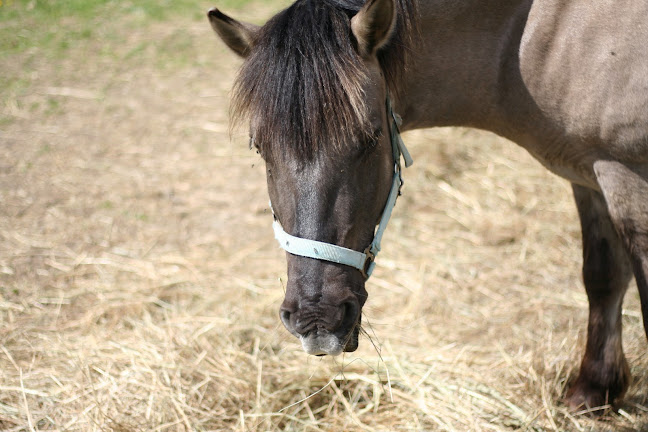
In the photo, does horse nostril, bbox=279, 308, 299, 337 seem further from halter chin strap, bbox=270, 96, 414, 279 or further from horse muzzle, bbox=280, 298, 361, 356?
halter chin strap, bbox=270, 96, 414, 279

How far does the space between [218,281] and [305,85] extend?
86.7 inches

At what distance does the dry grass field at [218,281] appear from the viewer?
2.69m

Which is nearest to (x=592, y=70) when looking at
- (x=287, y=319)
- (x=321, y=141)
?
(x=321, y=141)

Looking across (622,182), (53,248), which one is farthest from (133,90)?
(622,182)

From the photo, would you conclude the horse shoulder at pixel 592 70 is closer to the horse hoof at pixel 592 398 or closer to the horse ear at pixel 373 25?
the horse ear at pixel 373 25

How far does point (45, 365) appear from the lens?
2.97m

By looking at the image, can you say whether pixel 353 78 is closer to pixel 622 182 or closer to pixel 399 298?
pixel 622 182

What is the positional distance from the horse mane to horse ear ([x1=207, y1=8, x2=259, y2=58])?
0.18 m

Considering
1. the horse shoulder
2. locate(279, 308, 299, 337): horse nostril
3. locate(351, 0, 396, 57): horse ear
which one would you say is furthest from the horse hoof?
locate(351, 0, 396, 57): horse ear

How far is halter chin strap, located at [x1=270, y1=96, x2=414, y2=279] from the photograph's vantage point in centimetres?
184

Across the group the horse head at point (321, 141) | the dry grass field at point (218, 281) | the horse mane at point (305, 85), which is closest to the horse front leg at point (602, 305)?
the dry grass field at point (218, 281)

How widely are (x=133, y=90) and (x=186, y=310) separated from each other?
3.15 meters

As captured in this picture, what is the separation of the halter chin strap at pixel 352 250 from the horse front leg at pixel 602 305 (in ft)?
3.45

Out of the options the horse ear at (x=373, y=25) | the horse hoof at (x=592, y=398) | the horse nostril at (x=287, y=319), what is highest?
the horse ear at (x=373, y=25)
